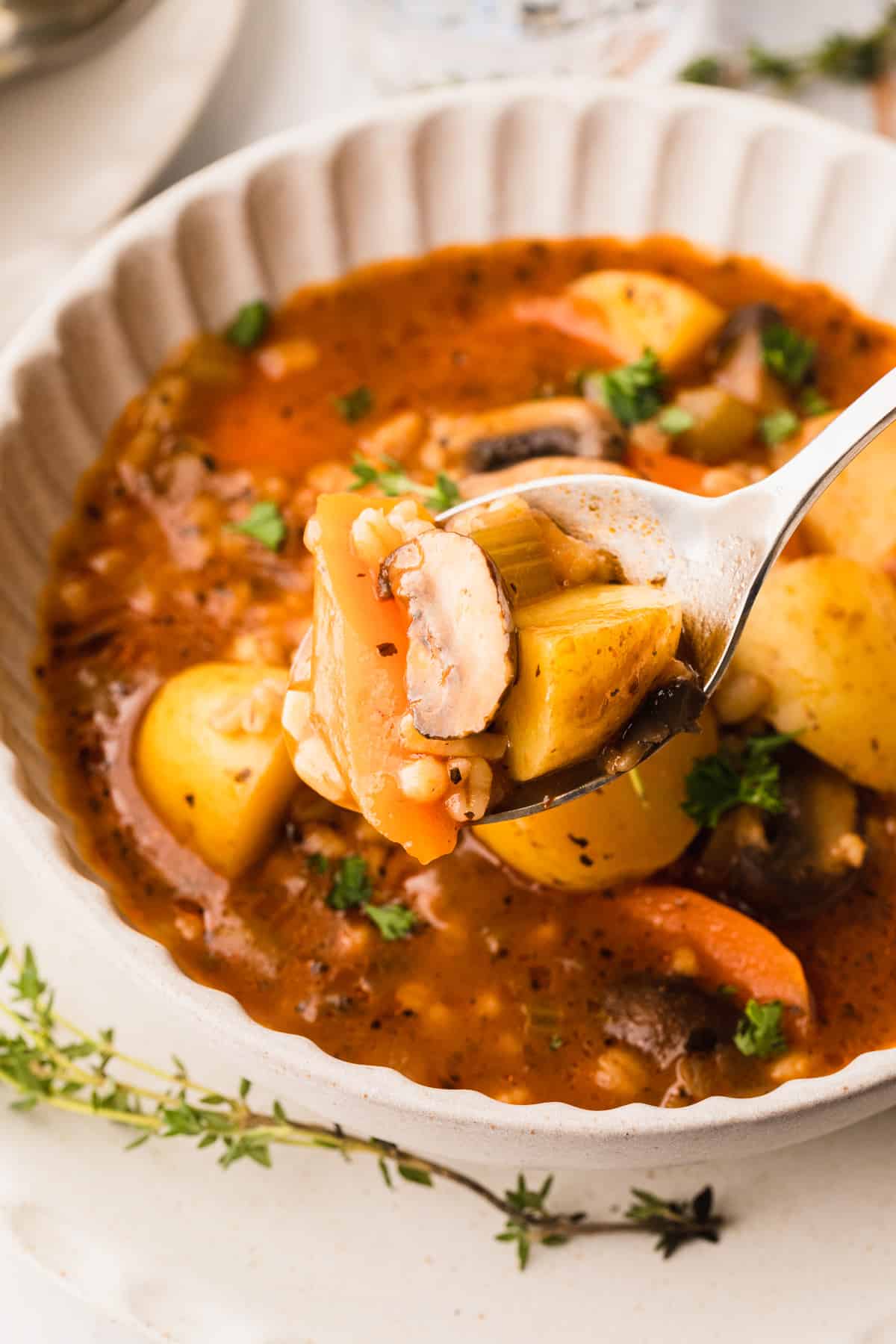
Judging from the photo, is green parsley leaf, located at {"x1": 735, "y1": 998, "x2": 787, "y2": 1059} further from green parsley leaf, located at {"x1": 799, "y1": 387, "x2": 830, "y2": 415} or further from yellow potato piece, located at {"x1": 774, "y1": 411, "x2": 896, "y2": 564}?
green parsley leaf, located at {"x1": 799, "y1": 387, "x2": 830, "y2": 415}

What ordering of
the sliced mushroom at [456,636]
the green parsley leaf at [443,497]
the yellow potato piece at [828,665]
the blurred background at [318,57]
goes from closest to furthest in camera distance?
1. the sliced mushroom at [456,636]
2. the yellow potato piece at [828,665]
3. the green parsley leaf at [443,497]
4. the blurred background at [318,57]

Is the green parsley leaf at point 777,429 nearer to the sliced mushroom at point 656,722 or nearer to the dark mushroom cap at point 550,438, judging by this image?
the dark mushroom cap at point 550,438

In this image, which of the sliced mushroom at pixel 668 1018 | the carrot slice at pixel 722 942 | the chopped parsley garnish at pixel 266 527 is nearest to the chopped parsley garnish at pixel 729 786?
the carrot slice at pixel 722 942

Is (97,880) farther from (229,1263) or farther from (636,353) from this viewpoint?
(636,353)

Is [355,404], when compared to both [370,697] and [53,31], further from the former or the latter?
[53,31]

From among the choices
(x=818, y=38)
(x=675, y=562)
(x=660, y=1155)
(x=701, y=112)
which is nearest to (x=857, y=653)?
(x=675, y=562)

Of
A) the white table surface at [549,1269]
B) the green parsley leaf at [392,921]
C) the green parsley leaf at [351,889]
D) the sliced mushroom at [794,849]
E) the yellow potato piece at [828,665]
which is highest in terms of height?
the yellow potato piece at [828,665]
